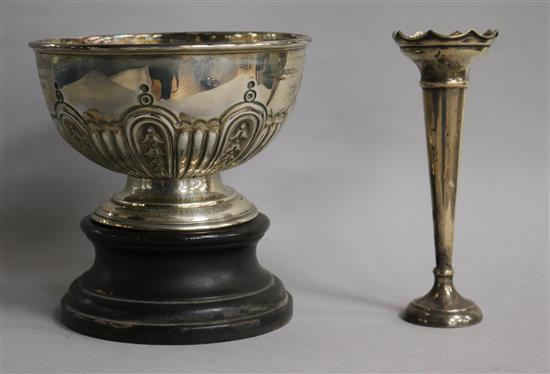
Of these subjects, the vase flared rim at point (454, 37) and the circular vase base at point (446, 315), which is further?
the circular vase base at point (446, 315)

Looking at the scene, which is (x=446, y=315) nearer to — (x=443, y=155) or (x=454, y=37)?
(x=443, y=155)

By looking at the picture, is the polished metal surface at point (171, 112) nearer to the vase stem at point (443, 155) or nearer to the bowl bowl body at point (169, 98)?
the bowl bowl body at point (169, 98)

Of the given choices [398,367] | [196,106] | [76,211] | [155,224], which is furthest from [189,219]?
[76,211]

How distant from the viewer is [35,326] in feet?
8.96

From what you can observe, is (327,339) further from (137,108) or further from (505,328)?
(137,108)

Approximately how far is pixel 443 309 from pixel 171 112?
668 mm

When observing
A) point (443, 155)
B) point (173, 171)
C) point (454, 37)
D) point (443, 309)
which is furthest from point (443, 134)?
point (173, 171)

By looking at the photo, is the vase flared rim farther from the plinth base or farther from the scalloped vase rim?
the plinth base

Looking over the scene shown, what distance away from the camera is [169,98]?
254 cm

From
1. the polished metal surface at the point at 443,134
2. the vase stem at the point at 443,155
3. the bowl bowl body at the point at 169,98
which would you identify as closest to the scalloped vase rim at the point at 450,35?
the polished metal surface at the point at 443,134

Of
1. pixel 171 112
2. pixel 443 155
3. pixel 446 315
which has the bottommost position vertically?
pixel 446 315

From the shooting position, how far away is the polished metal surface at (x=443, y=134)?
8.52 ft

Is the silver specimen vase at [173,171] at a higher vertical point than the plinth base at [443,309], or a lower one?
higher

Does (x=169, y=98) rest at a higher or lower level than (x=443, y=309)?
higher
